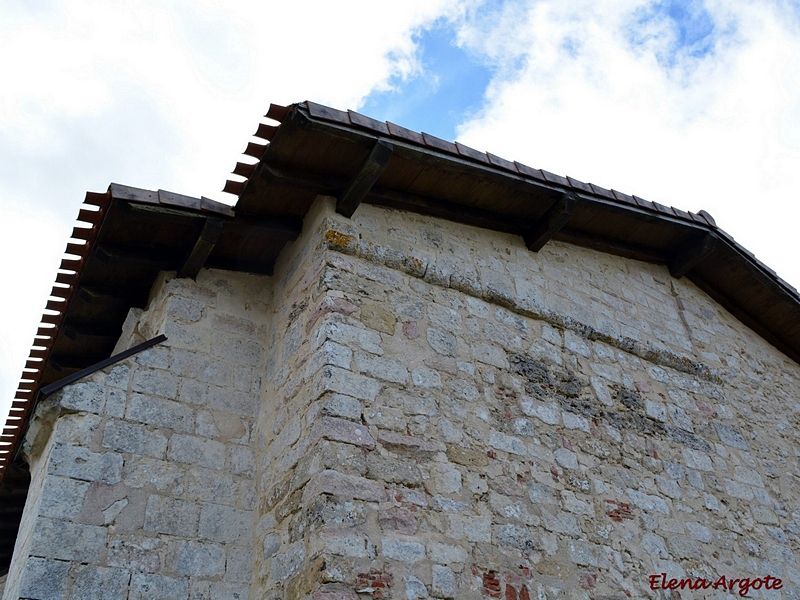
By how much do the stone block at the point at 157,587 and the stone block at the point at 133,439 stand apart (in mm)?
657

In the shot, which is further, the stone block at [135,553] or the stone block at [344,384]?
the stone block at [344,384]

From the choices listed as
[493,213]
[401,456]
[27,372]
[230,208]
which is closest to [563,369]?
[493,213]

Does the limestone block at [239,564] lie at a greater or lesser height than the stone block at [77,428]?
lesser

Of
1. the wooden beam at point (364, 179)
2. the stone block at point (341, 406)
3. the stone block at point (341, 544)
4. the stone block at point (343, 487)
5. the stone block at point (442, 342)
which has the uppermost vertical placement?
the wooden beam at point (364, 179)

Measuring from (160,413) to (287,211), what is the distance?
1491mm

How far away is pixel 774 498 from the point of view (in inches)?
214

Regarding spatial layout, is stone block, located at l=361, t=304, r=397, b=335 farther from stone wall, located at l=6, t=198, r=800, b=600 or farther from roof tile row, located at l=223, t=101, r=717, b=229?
roof tile row, located at l=223, t=101, r=717, b=229

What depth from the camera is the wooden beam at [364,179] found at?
14.1ft

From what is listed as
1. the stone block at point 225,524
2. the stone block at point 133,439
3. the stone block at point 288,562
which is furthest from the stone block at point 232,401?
the stone block at point 288,562


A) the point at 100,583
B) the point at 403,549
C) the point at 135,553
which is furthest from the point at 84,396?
the point at 403,549

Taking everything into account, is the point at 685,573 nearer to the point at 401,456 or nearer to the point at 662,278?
the point at 401,456

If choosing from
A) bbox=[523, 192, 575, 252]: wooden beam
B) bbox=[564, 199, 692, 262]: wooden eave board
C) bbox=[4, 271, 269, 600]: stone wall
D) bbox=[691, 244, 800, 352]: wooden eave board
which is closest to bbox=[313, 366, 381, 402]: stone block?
bbox=[4, 271, 269, 600]: stone wall

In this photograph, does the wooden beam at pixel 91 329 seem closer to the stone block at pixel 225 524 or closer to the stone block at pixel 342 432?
the stone block at pixel 225 524

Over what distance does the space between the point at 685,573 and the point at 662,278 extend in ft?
9.12
